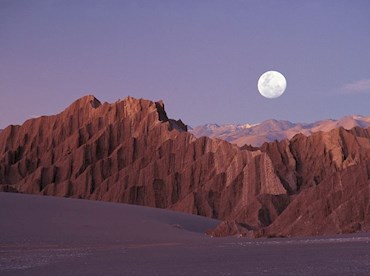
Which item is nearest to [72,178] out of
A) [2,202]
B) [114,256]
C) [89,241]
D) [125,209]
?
[125,209]

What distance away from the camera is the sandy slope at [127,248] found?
14273 mm

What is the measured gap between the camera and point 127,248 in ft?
75.9

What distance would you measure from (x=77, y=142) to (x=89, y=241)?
207 ft

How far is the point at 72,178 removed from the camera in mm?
84375

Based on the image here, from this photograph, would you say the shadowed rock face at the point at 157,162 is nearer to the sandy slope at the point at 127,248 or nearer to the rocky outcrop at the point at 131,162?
the rocky outcrop at the point at 131,162

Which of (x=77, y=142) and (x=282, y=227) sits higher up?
(x=77, y=142)

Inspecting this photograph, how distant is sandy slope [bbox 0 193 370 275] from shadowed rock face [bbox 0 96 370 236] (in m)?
15.5

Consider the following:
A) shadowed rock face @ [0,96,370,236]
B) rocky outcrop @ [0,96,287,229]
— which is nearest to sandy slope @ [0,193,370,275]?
shadowed rock face @ [0,96,370,236]

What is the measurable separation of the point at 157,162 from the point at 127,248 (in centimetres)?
5532

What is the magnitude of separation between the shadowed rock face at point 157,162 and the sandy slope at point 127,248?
1550 centimetres

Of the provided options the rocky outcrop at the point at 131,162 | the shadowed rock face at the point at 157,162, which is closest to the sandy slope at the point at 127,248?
the shadowed rock face at the point at 157,162

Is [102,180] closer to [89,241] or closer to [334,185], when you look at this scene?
[334,185]

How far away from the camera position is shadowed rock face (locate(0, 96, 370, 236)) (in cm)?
6838

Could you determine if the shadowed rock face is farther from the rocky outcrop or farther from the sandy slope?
the sandy slope
